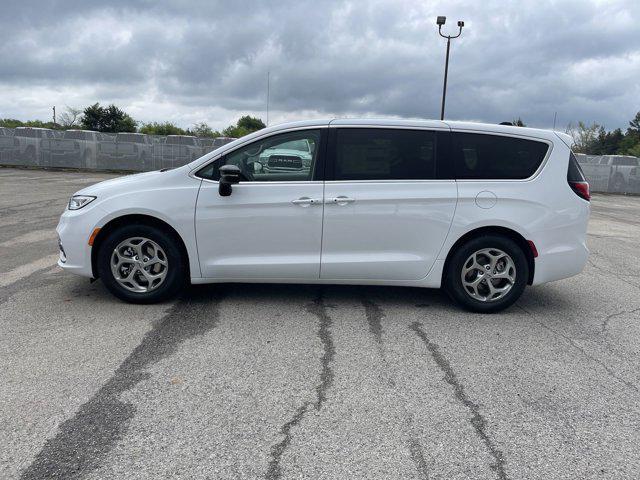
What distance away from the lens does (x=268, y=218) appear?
193 inches

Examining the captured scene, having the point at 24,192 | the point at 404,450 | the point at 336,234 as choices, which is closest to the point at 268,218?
the point at 336,234

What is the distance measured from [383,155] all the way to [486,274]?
145 cm

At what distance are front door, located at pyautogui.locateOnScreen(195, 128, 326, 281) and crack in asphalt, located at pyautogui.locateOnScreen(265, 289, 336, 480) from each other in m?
0.38

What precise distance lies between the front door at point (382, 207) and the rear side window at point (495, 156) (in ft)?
0.85

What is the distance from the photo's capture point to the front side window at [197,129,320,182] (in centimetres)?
498

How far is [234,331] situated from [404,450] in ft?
6.67

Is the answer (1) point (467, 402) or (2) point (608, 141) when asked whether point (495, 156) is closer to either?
(1) point (467, 402)

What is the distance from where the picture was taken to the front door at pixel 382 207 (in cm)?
493

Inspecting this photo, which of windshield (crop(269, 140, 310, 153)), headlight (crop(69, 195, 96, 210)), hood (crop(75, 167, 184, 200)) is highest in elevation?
windshield (crop(269, 140, 310, 153))

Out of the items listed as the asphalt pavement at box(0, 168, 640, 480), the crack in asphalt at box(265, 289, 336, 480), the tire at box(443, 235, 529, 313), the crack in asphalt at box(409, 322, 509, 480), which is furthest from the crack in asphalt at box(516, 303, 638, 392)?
the crack in asphalt at box(265, 289, 336, 480)

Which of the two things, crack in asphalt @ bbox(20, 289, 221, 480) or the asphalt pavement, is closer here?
crack in asphalt @ bbox(20, 289, 221, 480)

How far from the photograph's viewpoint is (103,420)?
2986 millimetres

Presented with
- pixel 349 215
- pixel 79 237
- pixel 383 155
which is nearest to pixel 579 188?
pixel 383 155

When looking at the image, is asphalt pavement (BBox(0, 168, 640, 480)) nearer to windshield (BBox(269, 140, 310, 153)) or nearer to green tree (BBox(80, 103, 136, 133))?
windshield (BBox(269, 140, 310, 153))
